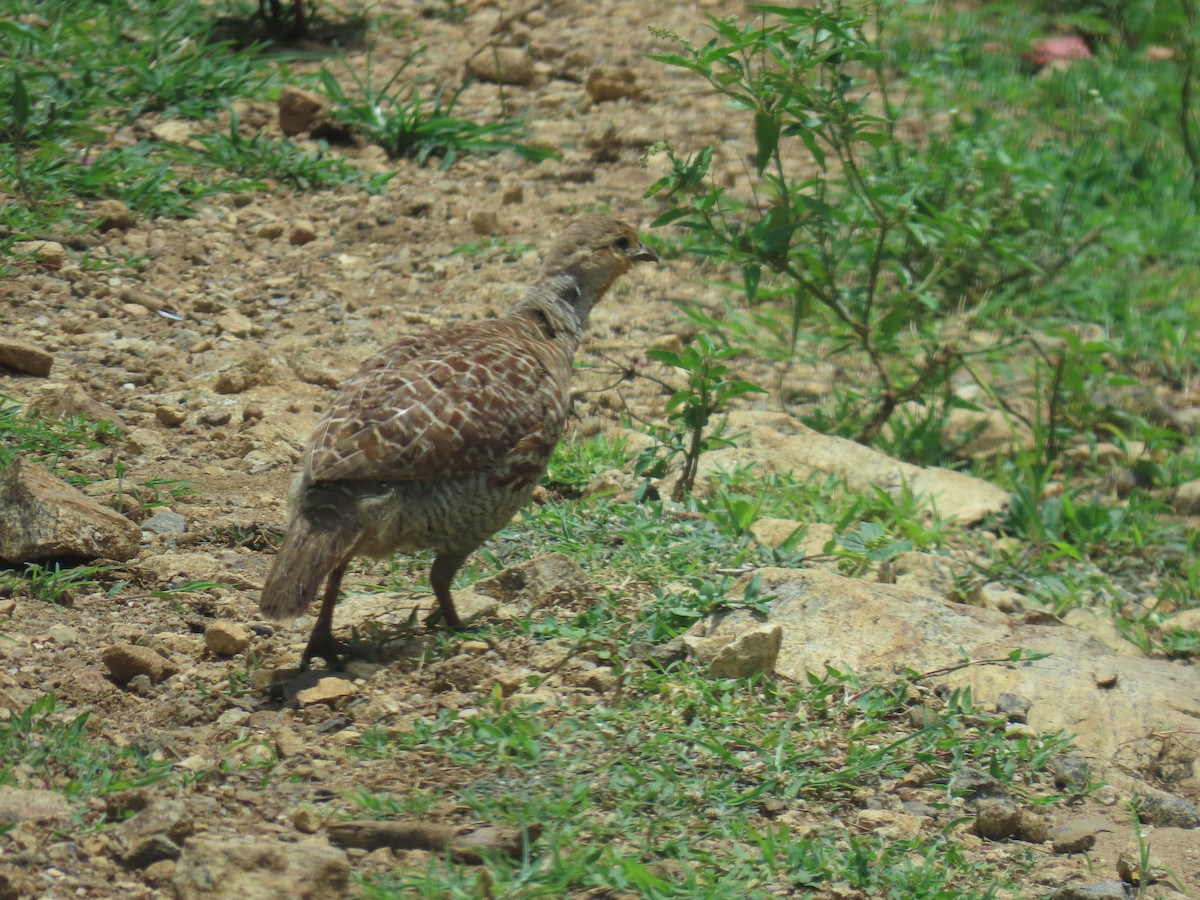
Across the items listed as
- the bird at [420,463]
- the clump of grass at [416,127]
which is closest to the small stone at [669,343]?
the bird at [420,463]

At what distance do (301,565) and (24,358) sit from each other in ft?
8.55

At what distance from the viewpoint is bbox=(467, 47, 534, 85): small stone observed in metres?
9.20

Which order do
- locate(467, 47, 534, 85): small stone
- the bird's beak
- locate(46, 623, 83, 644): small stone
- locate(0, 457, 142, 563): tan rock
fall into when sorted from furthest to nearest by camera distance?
locate(467, 47, 534, 85): small stone → the bird's beak → locate(0, 457, 142, 563): tan rock → locate(46, 623, 83, 644): small stone

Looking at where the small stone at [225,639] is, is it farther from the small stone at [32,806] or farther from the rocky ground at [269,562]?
the small stone at [32,806]

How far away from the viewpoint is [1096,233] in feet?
25.7

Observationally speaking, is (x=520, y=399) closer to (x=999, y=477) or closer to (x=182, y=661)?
(x=182, y=661)

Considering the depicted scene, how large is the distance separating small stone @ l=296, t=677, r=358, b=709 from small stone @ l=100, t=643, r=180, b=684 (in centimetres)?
41

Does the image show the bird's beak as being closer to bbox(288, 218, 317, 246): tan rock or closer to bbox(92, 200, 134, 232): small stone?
bbox(288, 218, 317, 246): tan rock

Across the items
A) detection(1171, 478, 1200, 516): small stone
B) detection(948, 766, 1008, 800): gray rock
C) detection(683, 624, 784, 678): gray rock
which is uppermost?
detection(683, 624, 784, 678): gray rock

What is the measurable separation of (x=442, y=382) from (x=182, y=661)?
115 cm

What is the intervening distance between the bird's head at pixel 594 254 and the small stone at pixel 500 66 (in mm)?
3634

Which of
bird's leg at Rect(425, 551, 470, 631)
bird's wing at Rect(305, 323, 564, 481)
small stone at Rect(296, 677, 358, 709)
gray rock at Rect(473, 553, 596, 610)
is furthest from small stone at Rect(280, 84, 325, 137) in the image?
small stone at Rect(296, 677, 358, 709)

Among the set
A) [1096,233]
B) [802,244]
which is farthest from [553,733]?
[1096,233]

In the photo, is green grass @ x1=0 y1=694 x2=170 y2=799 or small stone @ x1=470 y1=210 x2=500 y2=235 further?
small stone @ x1=470 y1=210 x2=500 y2=235
